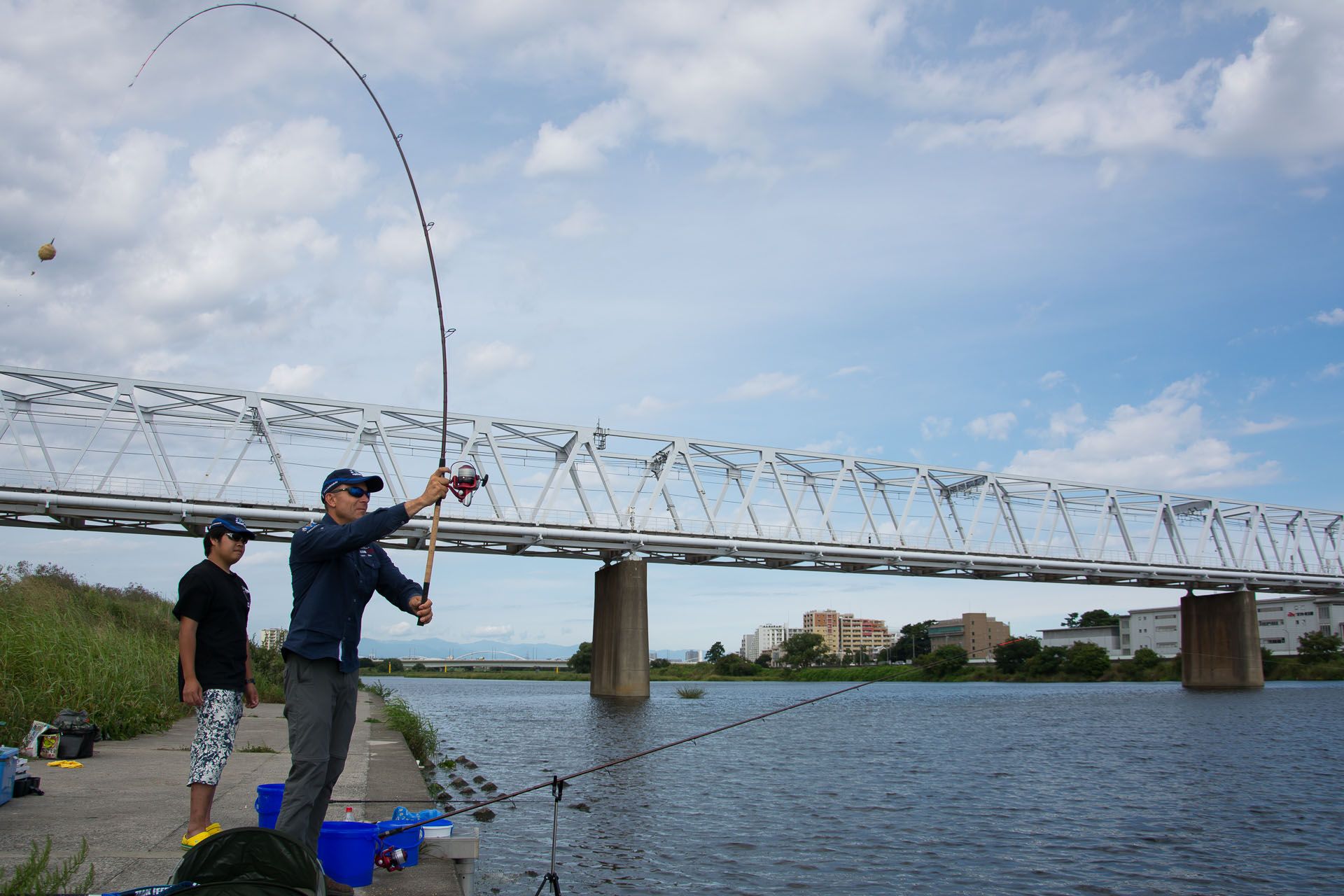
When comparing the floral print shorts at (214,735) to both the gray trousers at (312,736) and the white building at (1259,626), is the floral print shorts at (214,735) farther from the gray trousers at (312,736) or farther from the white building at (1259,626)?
the white building at (1259,626)

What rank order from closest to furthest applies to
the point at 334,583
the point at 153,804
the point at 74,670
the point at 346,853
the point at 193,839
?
the point at 334,583 → the point at 346,853 → the point at 193,839 → the point at 153,804 → the point at 74,670

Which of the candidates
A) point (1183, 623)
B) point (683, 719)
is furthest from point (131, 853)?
point (1183, 623)

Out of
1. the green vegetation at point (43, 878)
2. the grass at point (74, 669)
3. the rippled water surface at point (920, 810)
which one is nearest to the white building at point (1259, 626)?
the rippled water surface at point (920, 810)

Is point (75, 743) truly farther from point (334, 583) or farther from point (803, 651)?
point (803, 651)

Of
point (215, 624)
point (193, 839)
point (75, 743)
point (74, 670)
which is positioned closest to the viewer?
point (193, 839)

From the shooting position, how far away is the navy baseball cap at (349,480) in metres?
6.30

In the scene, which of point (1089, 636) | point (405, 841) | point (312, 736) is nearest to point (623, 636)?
point (405, 841)

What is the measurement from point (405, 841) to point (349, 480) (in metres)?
2.90

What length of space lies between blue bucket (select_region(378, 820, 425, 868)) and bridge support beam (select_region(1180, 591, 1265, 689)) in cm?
8287

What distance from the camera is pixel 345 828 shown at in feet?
21.1

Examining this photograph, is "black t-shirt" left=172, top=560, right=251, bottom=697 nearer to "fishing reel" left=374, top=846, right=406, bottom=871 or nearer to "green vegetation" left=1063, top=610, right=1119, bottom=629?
"fishing reel" left=374, top=846, right=406, bottom=871

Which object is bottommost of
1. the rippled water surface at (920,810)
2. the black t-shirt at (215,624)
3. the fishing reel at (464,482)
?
the rippled water surface at (920,810)

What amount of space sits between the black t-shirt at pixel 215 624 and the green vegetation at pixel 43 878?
1.43 m

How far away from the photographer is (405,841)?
282 inches
